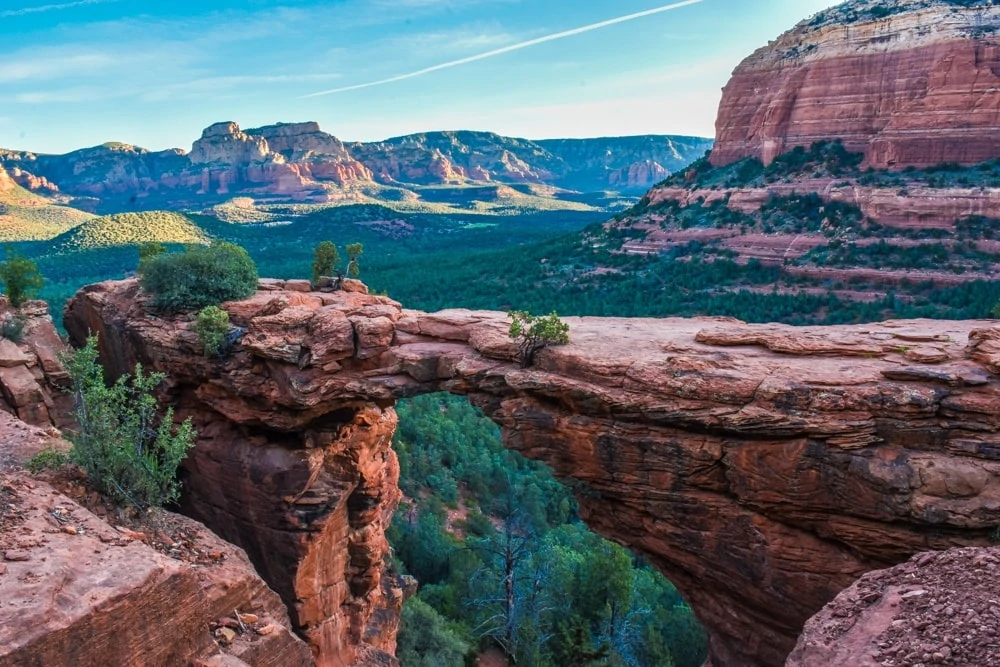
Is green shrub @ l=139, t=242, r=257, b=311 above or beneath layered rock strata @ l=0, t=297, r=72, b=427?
above

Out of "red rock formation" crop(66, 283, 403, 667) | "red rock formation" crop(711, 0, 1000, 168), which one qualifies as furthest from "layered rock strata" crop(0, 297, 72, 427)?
"red rock formation" crop(711, 0, 1000, 168)

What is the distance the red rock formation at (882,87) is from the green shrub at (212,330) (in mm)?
56357

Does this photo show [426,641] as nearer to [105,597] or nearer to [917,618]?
[105,597]

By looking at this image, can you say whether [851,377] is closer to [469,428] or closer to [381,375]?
[381,375]

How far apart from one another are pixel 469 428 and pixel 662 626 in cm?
1721

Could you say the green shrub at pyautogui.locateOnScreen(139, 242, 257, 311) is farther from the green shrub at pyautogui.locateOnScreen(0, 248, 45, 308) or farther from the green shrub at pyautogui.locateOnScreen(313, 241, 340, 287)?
the green shrub at pyautogui.locateOnScreen(0, 248, 45, 308)

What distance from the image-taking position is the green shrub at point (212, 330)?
49.3ft

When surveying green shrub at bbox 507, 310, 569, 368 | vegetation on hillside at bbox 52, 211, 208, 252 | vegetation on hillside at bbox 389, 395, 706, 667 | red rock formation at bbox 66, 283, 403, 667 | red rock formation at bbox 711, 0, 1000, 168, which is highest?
red rock formation at bbox 711, 0, 1000, 168

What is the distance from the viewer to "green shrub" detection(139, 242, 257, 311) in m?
16.4

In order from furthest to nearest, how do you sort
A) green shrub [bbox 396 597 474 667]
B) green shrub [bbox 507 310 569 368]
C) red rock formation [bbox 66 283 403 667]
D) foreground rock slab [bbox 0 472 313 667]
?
green shrub [bbox 396 597 474 667], red rock formation [bbox 66 283 403 667], green shrub [bbox 507 310 569 368], foreground rock slab [bbox 0 472 313 667]

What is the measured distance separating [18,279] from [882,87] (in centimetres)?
6405

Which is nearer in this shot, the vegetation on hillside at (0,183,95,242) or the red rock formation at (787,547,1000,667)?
the red rock formation at (787,547,1000,667)

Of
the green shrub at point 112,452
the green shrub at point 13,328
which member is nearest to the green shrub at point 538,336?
the green shrub at point 112,452

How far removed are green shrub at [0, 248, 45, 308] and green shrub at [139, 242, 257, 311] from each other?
3686 mm
